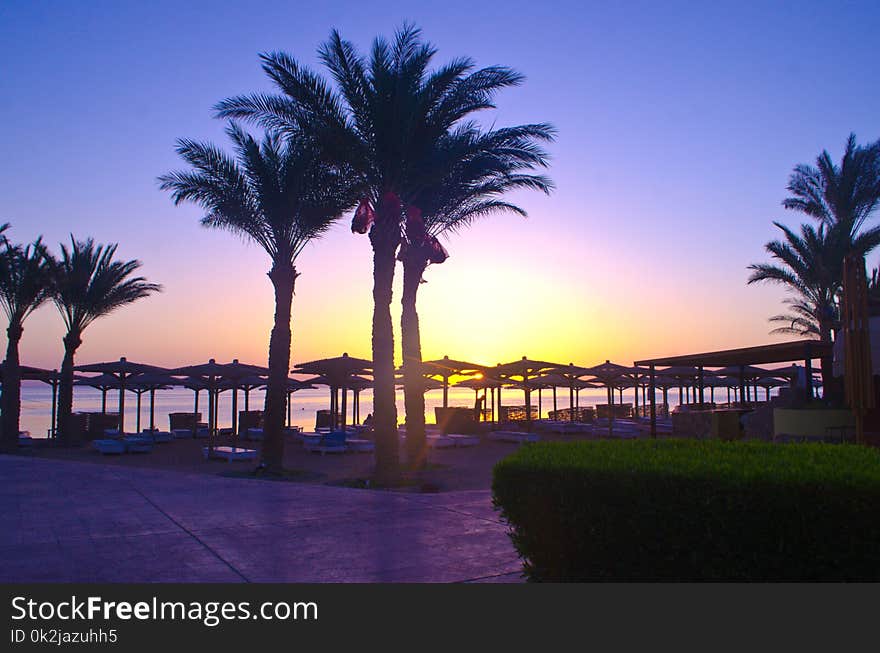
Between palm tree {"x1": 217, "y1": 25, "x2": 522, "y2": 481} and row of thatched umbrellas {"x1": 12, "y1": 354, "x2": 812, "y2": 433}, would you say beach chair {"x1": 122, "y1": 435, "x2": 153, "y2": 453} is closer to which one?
row of thatched umbrellas {"x1": 12, "y1": 354, "x2": 812, "y2": 433}

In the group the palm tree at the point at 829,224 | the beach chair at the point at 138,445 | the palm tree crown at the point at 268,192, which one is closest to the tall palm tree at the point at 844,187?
the palm tree at the point at 829,224

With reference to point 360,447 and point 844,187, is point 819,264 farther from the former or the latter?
point 360,447

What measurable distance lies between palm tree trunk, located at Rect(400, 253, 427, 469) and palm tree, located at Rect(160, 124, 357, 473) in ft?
8.30

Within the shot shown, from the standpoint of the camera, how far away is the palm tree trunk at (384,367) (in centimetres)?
1260

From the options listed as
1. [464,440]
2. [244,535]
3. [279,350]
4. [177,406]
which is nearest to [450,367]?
[464,440]

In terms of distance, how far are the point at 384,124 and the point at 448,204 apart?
14.0ft

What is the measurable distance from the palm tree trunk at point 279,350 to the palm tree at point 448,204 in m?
2.92

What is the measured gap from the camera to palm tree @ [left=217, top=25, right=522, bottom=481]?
A: 40.9ft

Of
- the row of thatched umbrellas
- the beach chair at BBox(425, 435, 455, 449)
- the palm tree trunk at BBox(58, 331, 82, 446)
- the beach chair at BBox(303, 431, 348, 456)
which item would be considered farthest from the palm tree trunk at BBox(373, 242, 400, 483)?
the palm tree trunk at BBox(58, 331, 82, 446)

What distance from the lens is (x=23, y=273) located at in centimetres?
2358

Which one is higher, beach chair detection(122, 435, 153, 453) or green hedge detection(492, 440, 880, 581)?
green hedge detection(492, 440, 880, 581)

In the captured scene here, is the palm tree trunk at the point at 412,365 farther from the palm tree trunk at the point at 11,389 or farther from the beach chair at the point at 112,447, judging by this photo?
the palm tree trunk at the point at 11,389

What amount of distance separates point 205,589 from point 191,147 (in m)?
12.8

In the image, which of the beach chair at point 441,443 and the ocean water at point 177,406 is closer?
the beach chair at point 441,443
